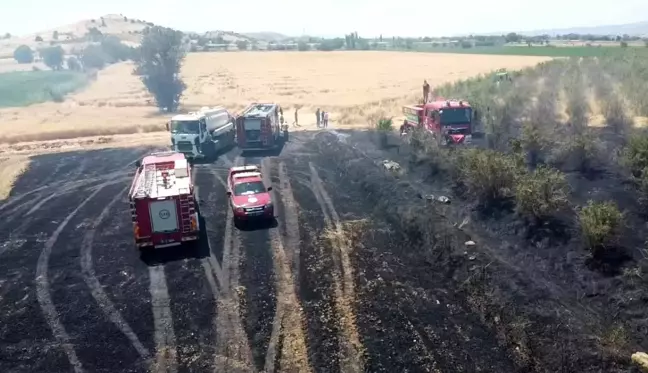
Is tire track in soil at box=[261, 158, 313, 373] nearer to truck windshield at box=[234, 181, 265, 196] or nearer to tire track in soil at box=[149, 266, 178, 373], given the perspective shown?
truck windshield at box=[234, 181, 265, 196]

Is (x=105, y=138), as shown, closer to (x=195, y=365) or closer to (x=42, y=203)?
(x=42, y=203)

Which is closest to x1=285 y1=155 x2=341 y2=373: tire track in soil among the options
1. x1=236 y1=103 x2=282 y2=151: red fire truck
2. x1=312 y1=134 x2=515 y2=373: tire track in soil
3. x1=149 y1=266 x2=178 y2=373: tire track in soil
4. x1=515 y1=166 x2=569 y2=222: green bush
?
x1=312 y1=134 x2=515 y2=373: tire track in soil

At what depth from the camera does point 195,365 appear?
1294 cm

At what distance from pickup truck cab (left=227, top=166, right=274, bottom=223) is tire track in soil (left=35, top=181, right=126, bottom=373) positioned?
7.50 meters

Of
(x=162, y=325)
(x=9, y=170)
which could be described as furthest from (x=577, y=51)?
(x=162, y=325)

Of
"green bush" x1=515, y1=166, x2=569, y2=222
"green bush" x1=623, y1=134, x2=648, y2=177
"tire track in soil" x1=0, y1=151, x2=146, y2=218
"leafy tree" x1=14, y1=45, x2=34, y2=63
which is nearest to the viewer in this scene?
"green bush" x1=515, y1=166, x2=569, y2=222

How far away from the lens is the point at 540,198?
1864cm

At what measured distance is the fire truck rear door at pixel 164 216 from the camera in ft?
62.7

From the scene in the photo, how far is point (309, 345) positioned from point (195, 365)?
2.91 meters

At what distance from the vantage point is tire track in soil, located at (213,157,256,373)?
12930 millimetres

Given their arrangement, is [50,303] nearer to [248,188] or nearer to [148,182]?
[148,182]

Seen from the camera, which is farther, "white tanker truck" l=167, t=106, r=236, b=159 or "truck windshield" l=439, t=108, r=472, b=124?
"white tanker truck" l=167, t=106, r=236, b=159

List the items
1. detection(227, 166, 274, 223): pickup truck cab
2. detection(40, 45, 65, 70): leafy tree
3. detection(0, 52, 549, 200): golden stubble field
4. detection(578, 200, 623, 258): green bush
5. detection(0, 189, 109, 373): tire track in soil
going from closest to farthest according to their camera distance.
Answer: detection(0, 189, 109, 373): tire track in soil < detection(578, 200, 623, 258): green bush < detection(227, 166, 274, 223): pickup truck cab < detection(0, 52, 549, 200): golden stubble field < detection(40, 45, 65, 70): leafy tree

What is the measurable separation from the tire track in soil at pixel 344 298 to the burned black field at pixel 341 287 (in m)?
0.06
